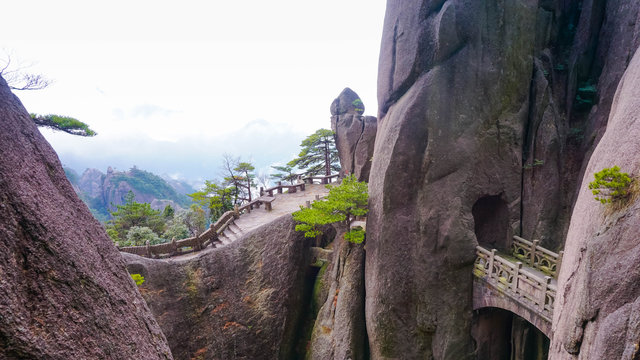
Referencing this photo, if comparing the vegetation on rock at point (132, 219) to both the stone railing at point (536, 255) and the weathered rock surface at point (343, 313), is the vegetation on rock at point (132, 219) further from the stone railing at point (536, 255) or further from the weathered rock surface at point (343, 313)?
the stone railing at point (536, 255)

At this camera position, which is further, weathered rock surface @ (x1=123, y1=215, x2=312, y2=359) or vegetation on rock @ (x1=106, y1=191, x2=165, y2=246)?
vegetation on rock @ (x1=106, y1=191, x2=165, y2=246)

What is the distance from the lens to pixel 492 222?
13.7 m

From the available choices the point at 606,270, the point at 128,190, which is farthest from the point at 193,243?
the point at 128,190

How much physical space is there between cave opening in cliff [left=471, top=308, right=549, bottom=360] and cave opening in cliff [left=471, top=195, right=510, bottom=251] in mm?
2933

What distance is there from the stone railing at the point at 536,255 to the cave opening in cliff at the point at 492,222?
1.43 ft

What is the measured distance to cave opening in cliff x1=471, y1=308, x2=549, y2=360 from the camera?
488 inches

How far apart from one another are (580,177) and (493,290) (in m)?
6.87

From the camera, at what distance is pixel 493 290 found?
11.2 meters

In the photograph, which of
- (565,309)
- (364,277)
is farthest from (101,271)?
(364,277)

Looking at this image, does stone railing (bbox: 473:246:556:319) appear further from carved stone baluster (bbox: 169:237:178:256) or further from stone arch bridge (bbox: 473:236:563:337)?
carved stone baluster (bbox: 169:237:178:256)

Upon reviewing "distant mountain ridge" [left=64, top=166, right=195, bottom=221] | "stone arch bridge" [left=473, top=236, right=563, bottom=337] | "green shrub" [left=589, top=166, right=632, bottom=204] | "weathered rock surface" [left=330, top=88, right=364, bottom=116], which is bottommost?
"distant mountain ridge" [left=64, top=166, right=195, bottom=221]

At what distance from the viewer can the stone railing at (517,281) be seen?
909cm

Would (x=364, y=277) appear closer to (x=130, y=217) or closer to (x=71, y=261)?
(x=71, y=261)

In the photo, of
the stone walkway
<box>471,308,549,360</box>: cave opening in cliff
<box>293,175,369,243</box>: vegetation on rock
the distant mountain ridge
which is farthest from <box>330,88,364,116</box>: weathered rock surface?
the distant mountain ridge
